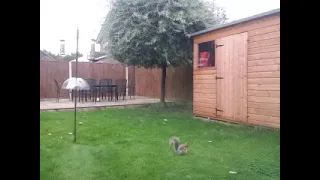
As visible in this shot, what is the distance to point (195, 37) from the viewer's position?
4.72 meters

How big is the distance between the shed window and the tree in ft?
3.50

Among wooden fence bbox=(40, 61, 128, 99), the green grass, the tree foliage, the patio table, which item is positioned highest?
the tree foliage

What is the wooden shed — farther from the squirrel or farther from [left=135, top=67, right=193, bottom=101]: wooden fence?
[left=135, top=67, right=193, bottom=101]: wooden fence

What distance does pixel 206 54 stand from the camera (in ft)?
15.0

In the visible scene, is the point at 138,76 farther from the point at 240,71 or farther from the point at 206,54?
the point at 240,71

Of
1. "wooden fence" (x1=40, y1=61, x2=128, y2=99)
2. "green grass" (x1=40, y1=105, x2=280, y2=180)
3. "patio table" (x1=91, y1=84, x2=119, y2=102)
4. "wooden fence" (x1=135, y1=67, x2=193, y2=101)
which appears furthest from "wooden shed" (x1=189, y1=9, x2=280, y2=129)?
"wooden fence" (x1=40, y1=61, x2=128, y2=99)

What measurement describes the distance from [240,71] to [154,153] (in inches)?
73.5

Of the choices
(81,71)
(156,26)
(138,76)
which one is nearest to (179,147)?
(156,26)

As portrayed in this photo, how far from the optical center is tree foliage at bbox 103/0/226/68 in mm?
5570

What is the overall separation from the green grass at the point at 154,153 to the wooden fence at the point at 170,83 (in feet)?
10.8

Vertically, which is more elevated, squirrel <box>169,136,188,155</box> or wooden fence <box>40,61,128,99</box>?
wooden fence <box>40,61,128,99</box>
